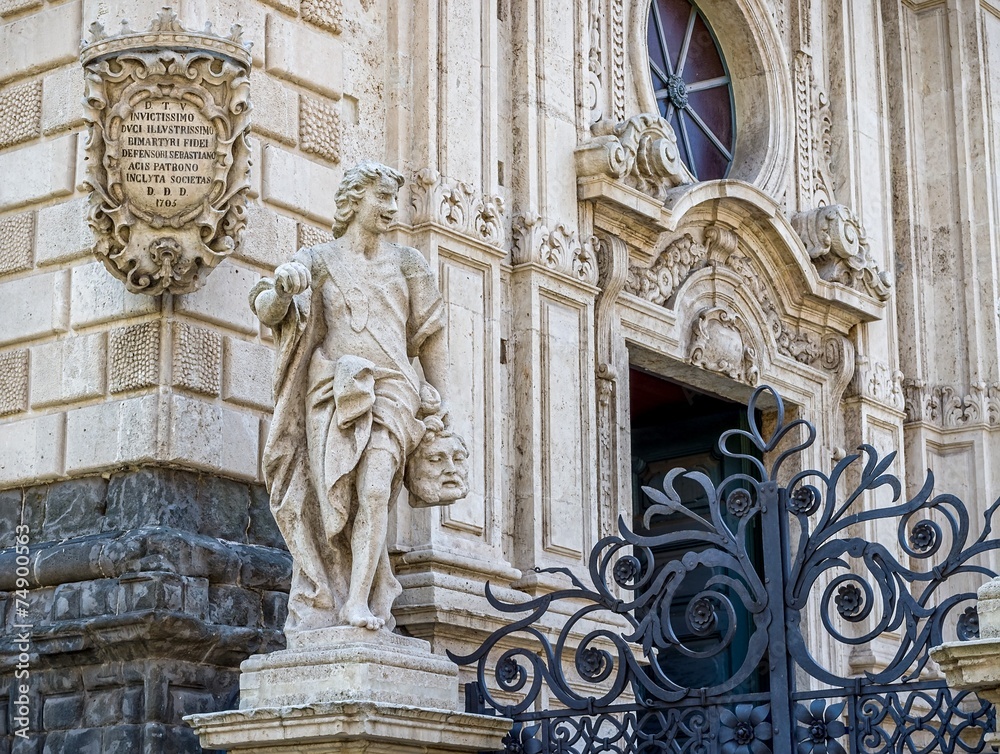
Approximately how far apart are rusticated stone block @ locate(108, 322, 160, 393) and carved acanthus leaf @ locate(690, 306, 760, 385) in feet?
14.2

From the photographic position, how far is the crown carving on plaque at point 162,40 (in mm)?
8984

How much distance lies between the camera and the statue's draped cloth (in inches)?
326

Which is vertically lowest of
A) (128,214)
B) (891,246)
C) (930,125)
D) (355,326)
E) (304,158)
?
(355,326)

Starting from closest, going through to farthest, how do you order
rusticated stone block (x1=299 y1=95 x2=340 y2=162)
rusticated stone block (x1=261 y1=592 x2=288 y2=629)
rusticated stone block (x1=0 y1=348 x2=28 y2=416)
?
1. rusticated stone block (x1=261 y1=592 x2=288 y2=629)
2. rusticated stone block (x1=0 y1=348 x2=28 y2=416)
3. rusticated stone block (x1=299 y1=95 x2=340 y2=162)

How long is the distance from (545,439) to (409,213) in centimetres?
154

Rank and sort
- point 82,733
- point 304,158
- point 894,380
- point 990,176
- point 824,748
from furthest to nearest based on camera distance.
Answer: point 990,176 < point 894,380 < point 304,158 < point 82,733 < point 824,748

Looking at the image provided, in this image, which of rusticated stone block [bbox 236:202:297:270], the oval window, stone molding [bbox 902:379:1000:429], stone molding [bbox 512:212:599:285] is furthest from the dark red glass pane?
rusticated stone block [bbox 236:202:297:270]

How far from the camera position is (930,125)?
15.3 metres

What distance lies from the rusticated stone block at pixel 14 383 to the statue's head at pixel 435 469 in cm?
236

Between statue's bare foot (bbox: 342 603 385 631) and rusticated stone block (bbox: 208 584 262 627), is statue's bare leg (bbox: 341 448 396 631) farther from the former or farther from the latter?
Result: rusticated stone block (bbox: 208 584 262 627)

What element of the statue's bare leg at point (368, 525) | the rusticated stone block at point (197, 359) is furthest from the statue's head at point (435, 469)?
the rusticated stone block at point (197, 359)

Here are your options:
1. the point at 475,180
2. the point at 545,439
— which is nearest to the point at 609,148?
the point at 475,180

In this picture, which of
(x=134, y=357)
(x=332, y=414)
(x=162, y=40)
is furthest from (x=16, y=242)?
(x=332, y=414)

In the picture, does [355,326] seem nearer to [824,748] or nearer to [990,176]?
[824,748]
